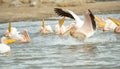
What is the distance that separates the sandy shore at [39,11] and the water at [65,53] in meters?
7.30

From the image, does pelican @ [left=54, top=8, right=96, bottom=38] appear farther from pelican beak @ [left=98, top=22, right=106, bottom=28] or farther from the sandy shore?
the sandy shore

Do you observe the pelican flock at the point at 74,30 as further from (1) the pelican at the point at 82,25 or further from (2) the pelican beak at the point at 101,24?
(2) the pelican beak at the point at 101,24

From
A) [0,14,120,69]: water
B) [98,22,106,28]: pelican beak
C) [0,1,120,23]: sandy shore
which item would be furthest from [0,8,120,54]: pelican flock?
[0,1,120,23]: sandy shore

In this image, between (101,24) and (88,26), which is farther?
(101,24)

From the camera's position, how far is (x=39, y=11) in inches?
890

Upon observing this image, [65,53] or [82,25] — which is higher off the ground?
[82,25]

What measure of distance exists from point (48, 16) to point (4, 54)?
36.5 ft

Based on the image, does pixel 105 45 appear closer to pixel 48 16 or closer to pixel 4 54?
pixel 4 54

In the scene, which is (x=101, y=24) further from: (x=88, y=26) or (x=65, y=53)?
(x=65, y=53)

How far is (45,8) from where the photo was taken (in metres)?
23.9

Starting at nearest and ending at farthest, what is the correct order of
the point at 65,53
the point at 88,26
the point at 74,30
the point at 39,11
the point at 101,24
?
the point at 65,53 < the point at 88,26 < the point at 74,30 < the point at 101,24 < the point at 39,11

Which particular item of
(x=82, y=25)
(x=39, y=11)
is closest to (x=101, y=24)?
(x=82, y=25)

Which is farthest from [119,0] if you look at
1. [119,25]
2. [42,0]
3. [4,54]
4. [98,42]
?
[4,54]

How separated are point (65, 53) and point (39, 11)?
497 inches
